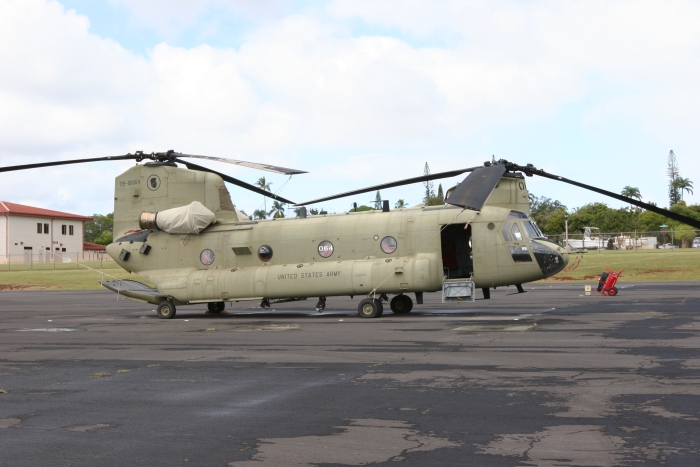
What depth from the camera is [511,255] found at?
22344mm

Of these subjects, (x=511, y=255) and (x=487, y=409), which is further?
(x=511, y=255)

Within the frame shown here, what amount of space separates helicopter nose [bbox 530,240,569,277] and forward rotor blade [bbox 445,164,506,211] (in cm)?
301

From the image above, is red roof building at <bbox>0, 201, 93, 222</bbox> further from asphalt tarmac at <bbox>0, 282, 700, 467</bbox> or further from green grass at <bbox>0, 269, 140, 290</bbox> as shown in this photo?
asphalt tarmac at <bbox>0, 282, 700, 467</bbox>

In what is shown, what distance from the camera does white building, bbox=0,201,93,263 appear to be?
279 feet

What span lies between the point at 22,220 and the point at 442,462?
3602 inches

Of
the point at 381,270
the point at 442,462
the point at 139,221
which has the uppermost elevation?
the point at 139,221

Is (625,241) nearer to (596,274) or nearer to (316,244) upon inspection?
(596,274)

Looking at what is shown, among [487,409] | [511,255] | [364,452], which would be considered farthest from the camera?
[511,255]

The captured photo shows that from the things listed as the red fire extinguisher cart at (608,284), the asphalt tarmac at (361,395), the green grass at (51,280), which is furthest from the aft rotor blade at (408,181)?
the green grass at (51,280)

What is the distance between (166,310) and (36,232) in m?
73.5

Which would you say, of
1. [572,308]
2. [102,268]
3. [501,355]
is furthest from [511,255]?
[102,268]

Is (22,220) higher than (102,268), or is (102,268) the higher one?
(22,220)

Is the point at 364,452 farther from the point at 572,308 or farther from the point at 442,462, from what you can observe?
the point at 572,308

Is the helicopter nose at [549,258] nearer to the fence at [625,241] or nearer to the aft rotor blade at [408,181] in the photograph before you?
the aft rotor blade at [408,181]
